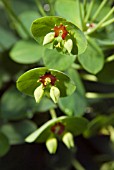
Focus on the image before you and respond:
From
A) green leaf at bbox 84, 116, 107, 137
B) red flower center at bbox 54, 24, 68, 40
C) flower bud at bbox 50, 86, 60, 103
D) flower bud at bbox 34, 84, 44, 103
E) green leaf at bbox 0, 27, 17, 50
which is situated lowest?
green leaf at bbox 84, 116, 107, 137

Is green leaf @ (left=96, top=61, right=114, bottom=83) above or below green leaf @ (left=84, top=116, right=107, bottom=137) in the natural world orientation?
above

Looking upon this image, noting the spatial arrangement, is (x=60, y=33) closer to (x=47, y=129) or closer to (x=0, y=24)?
(x=47, y=129)

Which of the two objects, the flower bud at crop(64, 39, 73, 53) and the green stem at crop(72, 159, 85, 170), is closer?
the flower bud at crop(64, 39, 73, 53)

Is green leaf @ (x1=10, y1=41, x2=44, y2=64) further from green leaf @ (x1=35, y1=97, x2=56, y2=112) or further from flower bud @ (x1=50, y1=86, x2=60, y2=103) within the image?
flower bud @ (x1=50, y1=86, x2=60, y2=103)

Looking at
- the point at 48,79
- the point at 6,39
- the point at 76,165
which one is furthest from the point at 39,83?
the point at 76,165

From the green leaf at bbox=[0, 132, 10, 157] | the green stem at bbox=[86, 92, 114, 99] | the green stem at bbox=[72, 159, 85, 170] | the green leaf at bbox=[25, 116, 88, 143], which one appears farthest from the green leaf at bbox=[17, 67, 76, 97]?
the green stem at bbox=[72, 159, 85, 170]

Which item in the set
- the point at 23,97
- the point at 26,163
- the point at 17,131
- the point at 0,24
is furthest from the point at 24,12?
the point at 26,163

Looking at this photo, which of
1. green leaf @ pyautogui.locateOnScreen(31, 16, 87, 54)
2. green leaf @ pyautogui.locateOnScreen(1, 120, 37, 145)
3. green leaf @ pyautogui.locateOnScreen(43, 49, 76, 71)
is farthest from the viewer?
green leaf @ pyautogui.locateOnScreen(1, 120, 37, 145)

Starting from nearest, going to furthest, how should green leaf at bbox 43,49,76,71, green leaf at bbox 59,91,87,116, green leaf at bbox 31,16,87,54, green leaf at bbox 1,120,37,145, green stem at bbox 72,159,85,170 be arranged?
green leaf at bbox 31,16,87,54 < green leaf at bbox 43,49,76,71 < green leaf at bbox 59,91,87,116 < green leaf at bbox 1,120,37,145 < green stem at bbox 72,159,85,170

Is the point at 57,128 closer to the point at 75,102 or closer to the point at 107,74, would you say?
the point at 75,102
